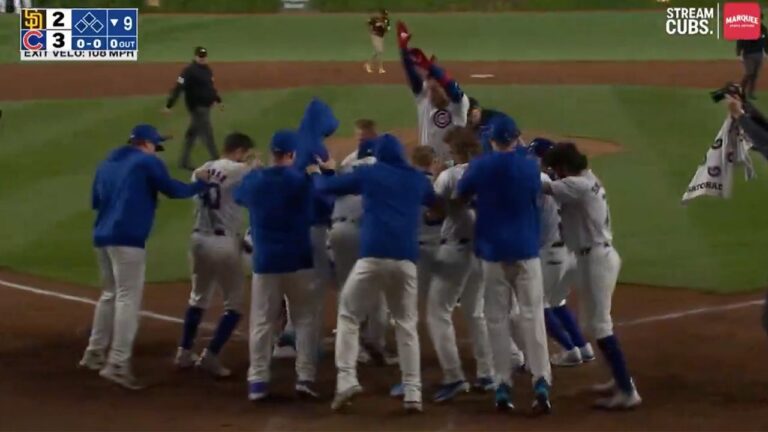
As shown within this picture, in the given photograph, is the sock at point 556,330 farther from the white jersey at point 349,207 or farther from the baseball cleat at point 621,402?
the white jersey at point 349,207

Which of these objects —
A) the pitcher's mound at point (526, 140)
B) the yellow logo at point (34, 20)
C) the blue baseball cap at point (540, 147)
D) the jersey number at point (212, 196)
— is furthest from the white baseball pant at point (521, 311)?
the yellow logo at point (34, 20)

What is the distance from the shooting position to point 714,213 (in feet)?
50.7

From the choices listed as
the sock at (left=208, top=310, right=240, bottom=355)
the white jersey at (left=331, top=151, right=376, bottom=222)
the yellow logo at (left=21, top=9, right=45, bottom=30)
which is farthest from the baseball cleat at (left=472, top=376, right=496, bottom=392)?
the yellow logo at (left=21, top=9, right=45, bottom=30)

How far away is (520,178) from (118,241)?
9.81 ft

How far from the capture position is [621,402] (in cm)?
827

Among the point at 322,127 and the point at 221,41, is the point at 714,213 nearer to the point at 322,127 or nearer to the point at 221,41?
the point at 322,127

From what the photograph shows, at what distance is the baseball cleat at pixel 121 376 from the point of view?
886cm

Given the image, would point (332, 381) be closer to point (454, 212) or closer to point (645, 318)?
point (454, 212)

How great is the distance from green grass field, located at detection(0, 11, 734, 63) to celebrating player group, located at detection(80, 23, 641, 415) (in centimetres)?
3047

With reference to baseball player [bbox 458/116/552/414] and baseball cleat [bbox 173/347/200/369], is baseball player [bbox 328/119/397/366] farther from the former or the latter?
baseball cleat [bbox 173/347/200/369]

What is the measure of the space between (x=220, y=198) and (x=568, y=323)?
9.43 feet

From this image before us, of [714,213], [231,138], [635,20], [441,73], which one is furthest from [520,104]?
[635,20]

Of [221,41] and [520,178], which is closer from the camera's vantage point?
[520,178]

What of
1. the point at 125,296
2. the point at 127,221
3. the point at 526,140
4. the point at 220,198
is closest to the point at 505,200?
the point at 220,198
